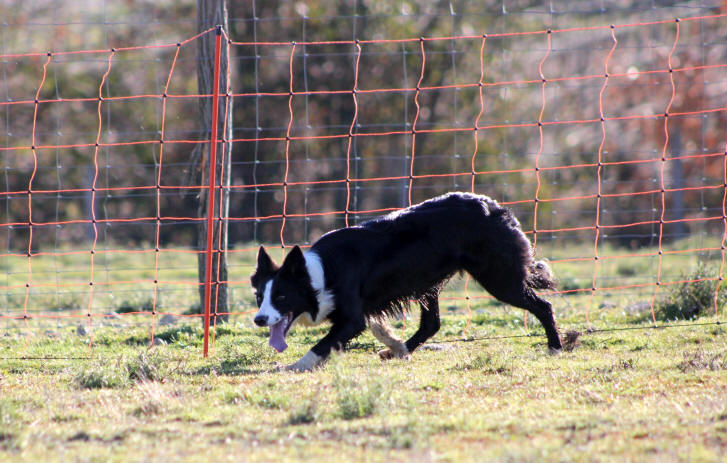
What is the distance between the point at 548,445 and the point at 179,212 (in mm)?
14651

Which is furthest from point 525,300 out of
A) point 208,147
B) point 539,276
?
point 208,147

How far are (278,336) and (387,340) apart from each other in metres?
0.85

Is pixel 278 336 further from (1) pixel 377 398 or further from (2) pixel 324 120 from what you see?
(2) pixel 324 120

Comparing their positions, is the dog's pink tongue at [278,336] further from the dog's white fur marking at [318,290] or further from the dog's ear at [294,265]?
the dog's ear at [294,265]

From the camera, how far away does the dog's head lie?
5.24m

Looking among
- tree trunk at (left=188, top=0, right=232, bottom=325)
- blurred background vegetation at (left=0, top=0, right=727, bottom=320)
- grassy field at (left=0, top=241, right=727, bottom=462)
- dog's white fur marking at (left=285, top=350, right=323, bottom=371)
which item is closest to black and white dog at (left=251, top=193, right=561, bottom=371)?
dog's white fur marking at (left=285, top=350, right=323, bottom=371)

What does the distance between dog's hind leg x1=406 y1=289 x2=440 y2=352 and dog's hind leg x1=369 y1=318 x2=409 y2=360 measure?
10.0 inches

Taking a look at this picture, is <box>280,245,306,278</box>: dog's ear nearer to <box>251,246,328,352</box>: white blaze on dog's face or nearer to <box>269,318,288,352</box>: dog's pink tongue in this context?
<box>251,246,328,352</box>: white blaze on dog's face

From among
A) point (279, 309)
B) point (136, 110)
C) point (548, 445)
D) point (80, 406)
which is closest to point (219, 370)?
point (279, 309)

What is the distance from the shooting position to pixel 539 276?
603 cm

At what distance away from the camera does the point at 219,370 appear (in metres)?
5.18

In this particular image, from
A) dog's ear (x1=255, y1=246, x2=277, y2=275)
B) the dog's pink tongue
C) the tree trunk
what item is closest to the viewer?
the dog's pink tongue

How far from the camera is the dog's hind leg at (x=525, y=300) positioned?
5773 mm

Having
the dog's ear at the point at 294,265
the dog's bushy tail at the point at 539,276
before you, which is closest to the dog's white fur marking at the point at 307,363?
the dog's ear at the point at 294,265
